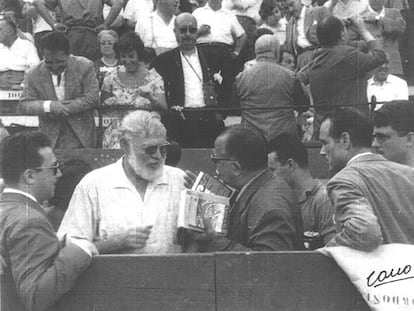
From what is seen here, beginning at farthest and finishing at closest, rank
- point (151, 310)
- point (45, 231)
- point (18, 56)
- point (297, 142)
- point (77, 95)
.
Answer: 1. point (18, 56)
2. point (77, 95)
3. point (297, 142)
4. point (151, 310)
5. point (45, 231)

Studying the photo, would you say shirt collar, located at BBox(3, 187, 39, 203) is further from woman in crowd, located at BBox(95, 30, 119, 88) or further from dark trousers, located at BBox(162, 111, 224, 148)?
woman in crowd, located at BBox(95, 30, 119, 88)

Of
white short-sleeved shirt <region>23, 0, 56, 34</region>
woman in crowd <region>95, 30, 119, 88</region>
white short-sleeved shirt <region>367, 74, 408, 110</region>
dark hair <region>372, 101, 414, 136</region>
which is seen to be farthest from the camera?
white short-sleeved shirt <region>23, 0, 56, 34</region>

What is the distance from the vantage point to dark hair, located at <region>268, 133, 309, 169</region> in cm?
788

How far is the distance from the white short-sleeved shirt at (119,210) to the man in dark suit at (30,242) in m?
0.20

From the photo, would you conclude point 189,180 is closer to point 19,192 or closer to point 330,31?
point 19,192

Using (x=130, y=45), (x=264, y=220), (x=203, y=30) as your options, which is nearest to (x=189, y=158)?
(x=130, y=45)

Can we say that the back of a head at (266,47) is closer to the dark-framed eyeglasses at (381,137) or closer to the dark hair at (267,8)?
the dark hair at (267,8)

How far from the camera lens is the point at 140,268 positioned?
251 inches


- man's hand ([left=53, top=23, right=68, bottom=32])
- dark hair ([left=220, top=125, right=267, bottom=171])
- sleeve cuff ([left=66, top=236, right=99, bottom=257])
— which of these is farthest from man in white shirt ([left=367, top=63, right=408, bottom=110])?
sleeve cuff ([left=66, top=236, right=99, bottom=257])

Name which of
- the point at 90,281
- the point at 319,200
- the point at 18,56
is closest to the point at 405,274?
the point at 319,200

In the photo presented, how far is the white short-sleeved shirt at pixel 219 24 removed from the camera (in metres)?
12.1

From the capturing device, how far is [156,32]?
1155cm

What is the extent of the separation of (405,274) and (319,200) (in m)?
1.08

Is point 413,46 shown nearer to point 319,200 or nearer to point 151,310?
point 319,200
